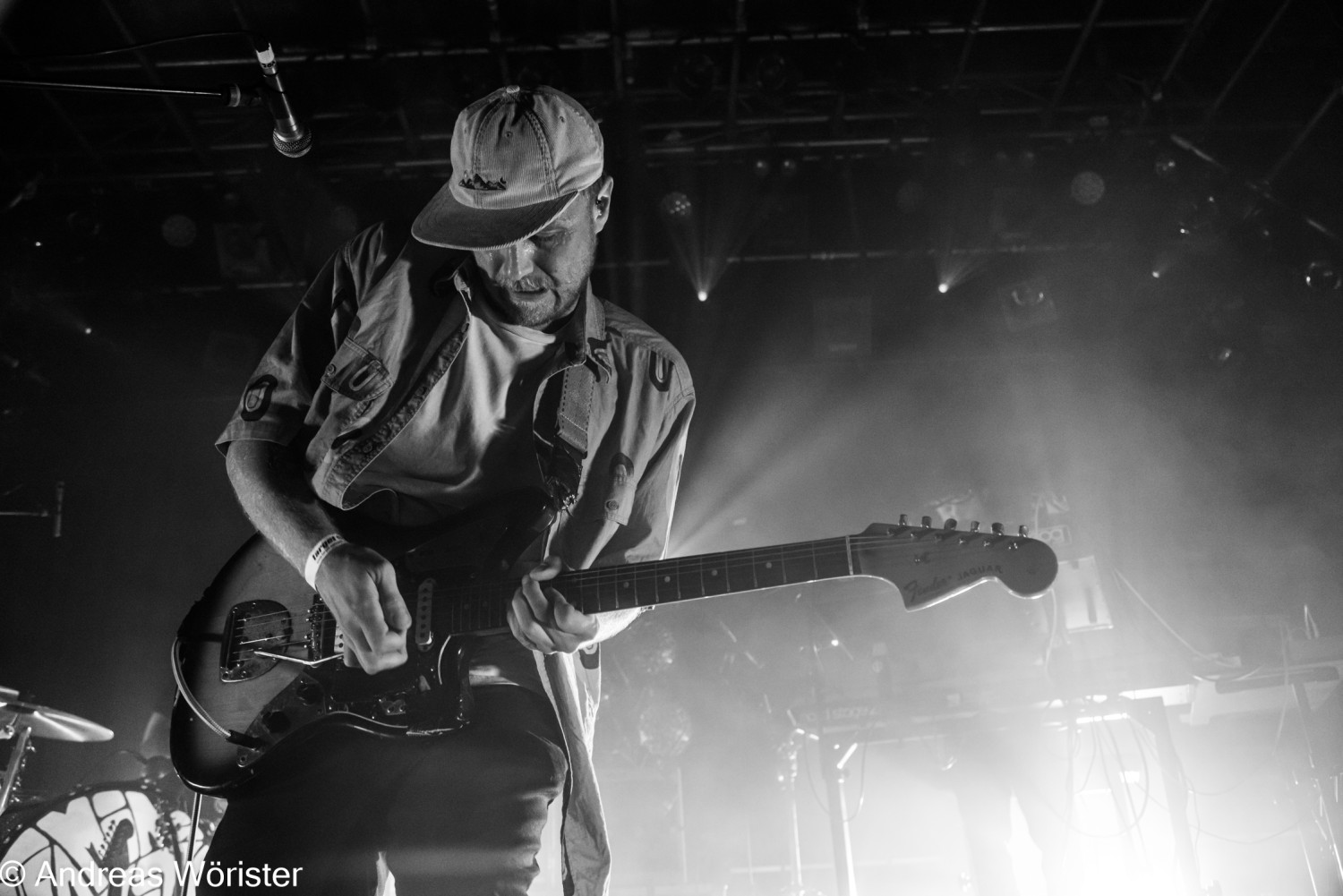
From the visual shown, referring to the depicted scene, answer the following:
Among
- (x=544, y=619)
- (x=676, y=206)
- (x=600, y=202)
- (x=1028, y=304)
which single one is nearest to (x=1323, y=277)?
(x=1028, y=304)

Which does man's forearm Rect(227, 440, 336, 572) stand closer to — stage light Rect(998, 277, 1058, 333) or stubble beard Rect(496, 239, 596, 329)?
stubble beard Rect(496, 239, 596, 329)

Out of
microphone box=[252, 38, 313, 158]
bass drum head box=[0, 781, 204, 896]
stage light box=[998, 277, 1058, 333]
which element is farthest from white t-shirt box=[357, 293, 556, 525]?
stage light box=[998, 277, 1058, 333]

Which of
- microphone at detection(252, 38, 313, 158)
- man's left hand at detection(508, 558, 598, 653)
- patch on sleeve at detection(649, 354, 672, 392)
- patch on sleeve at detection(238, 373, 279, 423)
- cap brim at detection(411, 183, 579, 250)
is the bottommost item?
man's left hand at detection(508, 558, 598, 653)

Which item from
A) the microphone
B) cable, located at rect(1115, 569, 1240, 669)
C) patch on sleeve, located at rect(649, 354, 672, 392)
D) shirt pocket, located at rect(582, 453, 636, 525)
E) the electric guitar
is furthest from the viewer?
cable, located at rect(1115, 569, 1240, 669)

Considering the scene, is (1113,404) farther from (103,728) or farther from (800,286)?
(103,728)

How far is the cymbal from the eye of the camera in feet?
16.8

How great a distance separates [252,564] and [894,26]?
21.7ft

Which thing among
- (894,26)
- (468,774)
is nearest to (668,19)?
(894,26)

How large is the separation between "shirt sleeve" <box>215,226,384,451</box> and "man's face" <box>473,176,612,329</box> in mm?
354

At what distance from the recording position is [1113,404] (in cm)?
916

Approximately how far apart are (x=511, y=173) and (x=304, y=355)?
0.69 metres

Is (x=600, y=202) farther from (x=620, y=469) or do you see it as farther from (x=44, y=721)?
(x=44, y=721)

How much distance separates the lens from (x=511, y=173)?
2.24 m

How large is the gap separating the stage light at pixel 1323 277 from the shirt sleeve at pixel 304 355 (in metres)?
8.17
